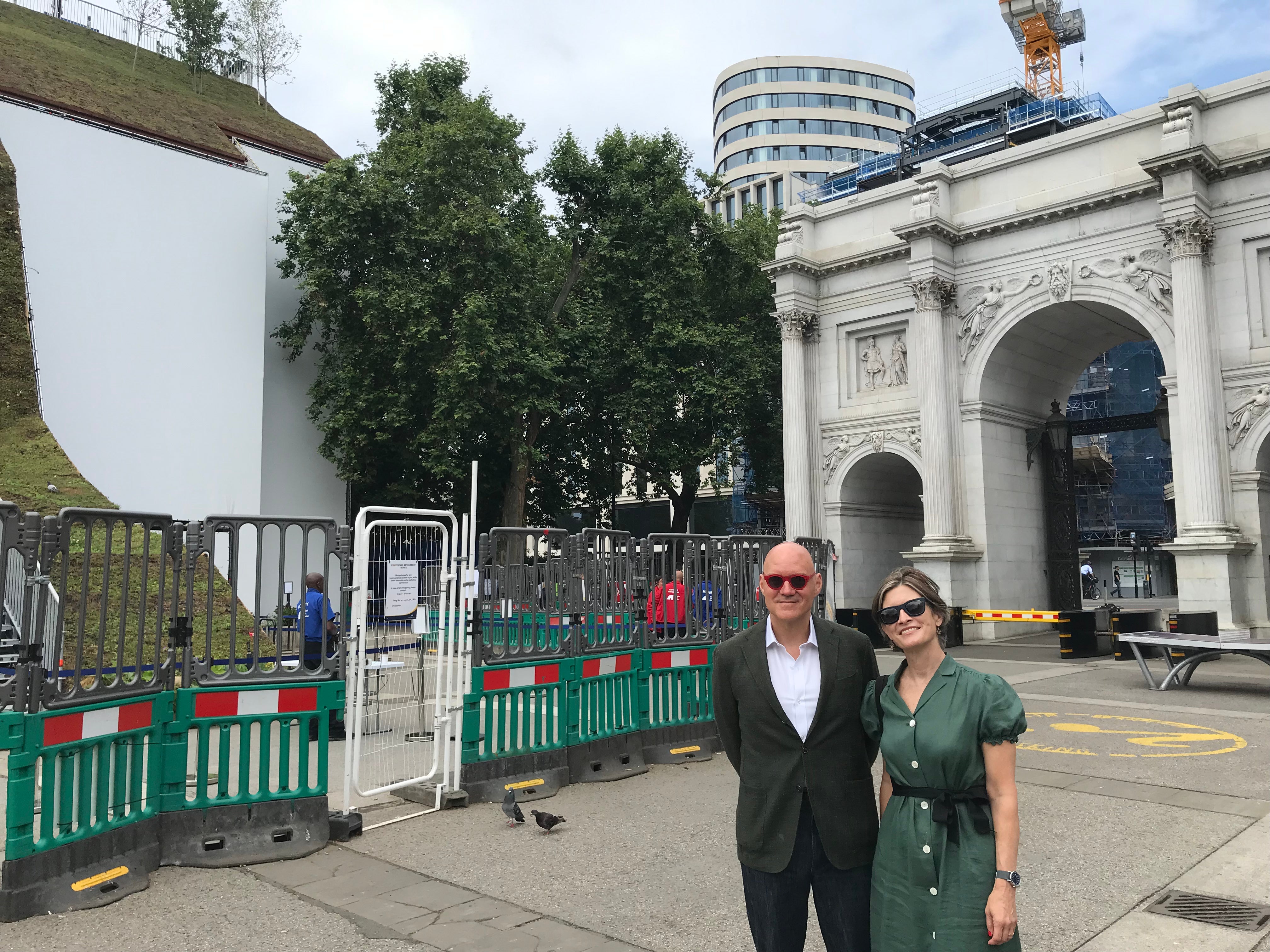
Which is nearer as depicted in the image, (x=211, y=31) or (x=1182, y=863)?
(x=1182, y=863)

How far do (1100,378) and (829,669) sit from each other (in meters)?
51.0

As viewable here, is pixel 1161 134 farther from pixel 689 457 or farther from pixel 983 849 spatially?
pixel 983 849

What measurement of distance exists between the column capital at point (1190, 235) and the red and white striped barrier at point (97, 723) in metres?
22.1

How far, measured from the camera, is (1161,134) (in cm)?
2192

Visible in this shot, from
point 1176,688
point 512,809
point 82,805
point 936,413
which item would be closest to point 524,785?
point 512,809

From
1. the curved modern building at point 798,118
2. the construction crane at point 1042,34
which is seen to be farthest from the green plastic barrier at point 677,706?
the curved modern building at point 798,118

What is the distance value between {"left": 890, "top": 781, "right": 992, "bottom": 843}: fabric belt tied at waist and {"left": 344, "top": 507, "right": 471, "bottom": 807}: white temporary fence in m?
5.26

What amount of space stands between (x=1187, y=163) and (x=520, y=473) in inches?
798

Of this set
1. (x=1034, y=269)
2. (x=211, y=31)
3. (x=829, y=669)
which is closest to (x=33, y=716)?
(x=829, y=669)

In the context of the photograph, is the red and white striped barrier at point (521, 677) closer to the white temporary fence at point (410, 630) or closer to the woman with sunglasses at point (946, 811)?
the white temporary fence at point (410, 630)

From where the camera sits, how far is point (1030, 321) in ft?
80.6

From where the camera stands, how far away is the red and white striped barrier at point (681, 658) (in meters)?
9.70

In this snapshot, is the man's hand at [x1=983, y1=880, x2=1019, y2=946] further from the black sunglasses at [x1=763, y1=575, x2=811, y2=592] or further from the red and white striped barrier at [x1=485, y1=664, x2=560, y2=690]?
the red and white striped barrier at [x1=485, y1=664, x2=560, y2=690]

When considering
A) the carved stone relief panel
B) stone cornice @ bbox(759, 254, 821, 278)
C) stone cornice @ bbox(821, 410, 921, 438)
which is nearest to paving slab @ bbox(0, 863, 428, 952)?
stone cornice @ bbox(821, 410, 921, 438)
